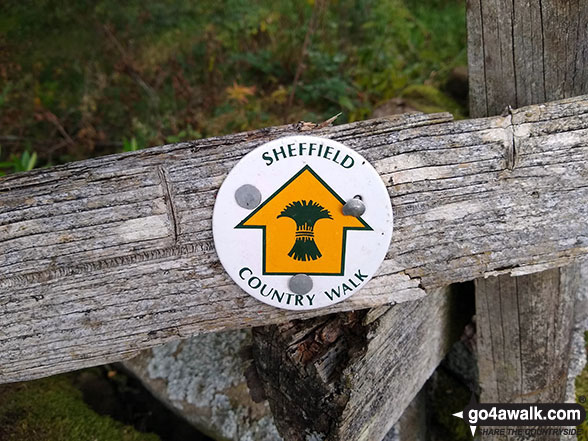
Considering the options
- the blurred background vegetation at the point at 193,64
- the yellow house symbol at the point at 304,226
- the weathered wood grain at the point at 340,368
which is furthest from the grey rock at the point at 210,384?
the blurred background vegetation at the point at 193,64

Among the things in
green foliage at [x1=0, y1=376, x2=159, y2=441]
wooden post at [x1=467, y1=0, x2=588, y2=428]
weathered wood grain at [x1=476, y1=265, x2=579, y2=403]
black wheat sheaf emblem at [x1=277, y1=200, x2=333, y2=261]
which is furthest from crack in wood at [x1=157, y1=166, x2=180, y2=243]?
green foliage at [x1=0, y1=376, x2=159, y2=441]

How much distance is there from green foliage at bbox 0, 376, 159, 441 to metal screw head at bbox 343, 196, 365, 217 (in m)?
1.73

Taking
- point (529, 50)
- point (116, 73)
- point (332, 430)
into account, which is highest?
point (116, 73)

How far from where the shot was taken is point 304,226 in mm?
1310

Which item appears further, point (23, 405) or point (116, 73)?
point (116, 73)

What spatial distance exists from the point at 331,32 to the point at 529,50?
10.0ft

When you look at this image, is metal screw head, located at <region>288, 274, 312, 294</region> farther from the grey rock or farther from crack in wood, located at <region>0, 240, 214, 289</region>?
the grey rock

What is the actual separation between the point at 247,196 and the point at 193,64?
130 inches

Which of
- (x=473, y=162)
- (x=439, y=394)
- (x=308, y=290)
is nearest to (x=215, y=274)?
(x=308, y=290)

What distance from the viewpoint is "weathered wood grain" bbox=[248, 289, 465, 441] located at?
5.02 feet

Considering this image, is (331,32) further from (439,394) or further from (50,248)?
(50,248)

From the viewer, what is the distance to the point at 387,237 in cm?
134

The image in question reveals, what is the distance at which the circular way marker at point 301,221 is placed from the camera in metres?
1.26

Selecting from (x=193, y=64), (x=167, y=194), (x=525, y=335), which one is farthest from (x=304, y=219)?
(x=193, y=64)
